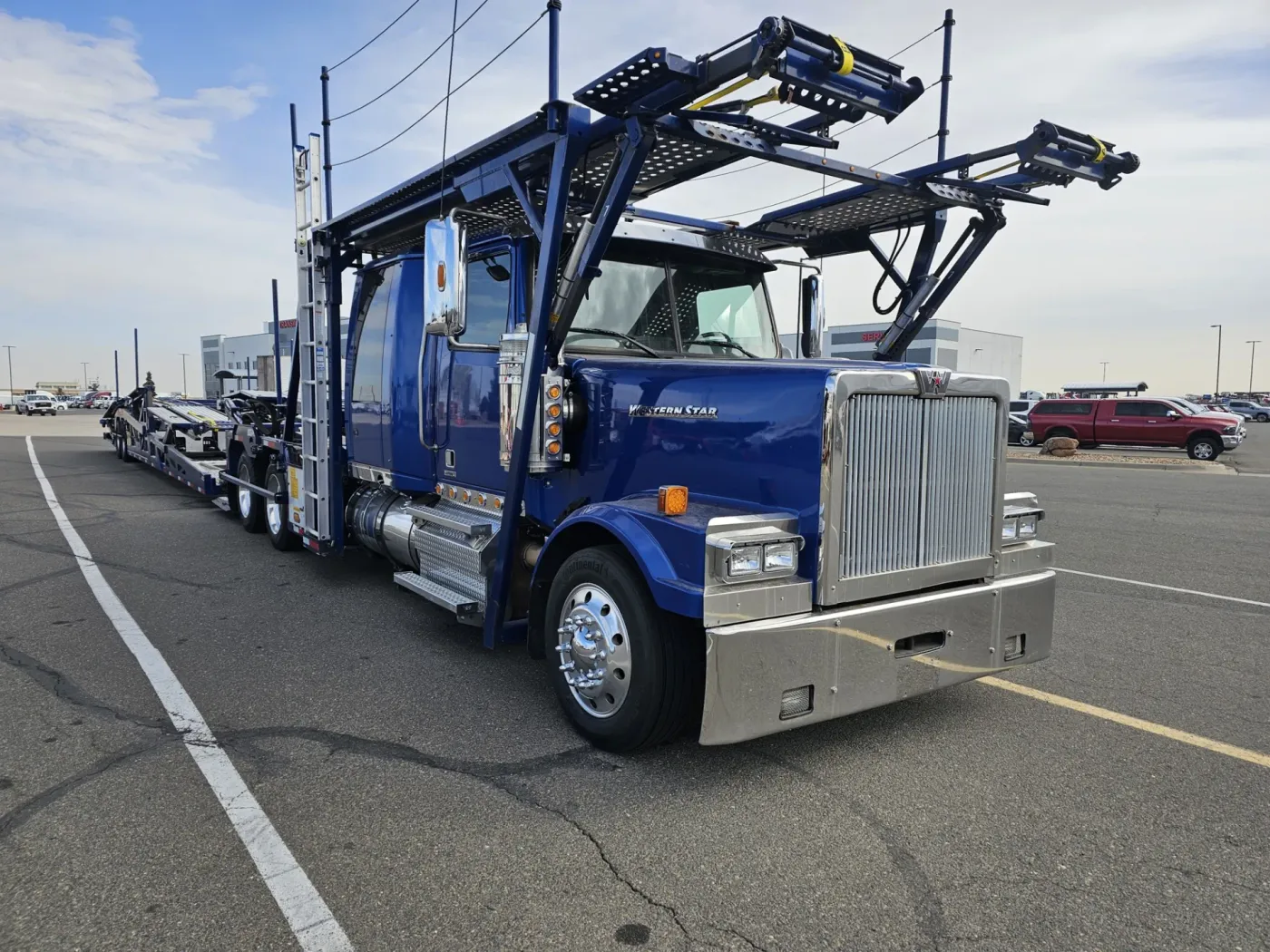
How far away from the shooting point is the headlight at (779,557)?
3213mm

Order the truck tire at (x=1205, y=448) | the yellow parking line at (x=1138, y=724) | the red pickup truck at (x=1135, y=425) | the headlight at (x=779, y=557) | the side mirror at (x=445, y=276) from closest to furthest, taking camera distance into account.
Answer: the headlight at (x=779, y=557) < the yellow parking line at (x=1138, y=724) < the side mirror at (x=445, y=276) < the truck tire at (x=1205, y=448) < the red pickup truck at (x=1135, y=425)

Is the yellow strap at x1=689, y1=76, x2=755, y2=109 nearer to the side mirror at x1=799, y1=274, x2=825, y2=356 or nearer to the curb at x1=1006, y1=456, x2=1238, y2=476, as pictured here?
the side mirror at x1=799, y1=274, x2=825, y2=356

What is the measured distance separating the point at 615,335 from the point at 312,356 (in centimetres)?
344

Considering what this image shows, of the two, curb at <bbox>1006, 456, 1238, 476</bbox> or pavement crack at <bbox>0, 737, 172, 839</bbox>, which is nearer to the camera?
pavement crack at <bbox>0, 737, 172, 839</bbox>

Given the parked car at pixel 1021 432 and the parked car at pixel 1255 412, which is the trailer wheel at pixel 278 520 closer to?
the parked car at pixel 1021 432

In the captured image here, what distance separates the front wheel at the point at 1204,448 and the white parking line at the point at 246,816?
87.2ft

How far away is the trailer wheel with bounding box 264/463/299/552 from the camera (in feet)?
26.4

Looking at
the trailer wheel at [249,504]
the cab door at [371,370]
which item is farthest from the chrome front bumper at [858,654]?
the trailer wheel at [249,504]

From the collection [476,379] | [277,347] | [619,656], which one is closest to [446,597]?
[476,379]

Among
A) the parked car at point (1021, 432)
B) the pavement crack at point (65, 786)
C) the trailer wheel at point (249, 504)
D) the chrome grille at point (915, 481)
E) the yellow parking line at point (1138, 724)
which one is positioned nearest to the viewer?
the pavement crack at point (65, 786)

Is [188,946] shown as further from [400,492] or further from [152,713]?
[400,492]

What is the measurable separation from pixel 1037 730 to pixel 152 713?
423 centimetres

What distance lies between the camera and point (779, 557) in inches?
128

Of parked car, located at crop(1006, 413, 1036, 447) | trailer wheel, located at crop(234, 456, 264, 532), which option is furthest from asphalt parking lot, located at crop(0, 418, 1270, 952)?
parked car, located at crop(1006, 413, 1036, 447)
